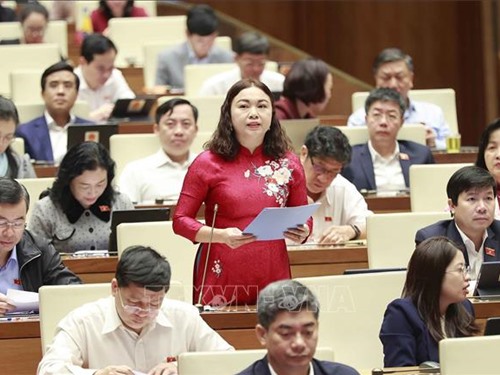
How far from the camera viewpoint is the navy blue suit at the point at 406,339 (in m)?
3.91

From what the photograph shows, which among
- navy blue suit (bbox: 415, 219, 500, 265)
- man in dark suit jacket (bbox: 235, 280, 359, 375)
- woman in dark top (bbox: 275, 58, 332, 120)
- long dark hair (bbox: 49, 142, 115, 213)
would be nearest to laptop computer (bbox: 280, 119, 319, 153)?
woman in dark top (bbox: 275, 58, 332, 120)

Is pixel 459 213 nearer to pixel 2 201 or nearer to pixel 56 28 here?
pixel 2 201

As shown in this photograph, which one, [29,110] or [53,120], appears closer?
[53,120]

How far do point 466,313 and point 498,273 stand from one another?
49cm

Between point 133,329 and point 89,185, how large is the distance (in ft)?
4.37

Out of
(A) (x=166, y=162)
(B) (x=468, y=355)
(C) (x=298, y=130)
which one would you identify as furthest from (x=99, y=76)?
(B) (x=468, y=355)

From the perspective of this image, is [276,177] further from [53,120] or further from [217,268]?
[53,120]

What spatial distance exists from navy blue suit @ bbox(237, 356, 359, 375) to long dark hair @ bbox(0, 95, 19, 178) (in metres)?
2.62

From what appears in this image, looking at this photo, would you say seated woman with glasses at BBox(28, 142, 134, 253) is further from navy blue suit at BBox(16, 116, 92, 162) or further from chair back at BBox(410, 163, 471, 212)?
navy blue suit at BBox(16, 116, 92, 162)

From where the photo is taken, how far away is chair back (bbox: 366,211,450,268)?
4.96 meters

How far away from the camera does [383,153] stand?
6473 mm

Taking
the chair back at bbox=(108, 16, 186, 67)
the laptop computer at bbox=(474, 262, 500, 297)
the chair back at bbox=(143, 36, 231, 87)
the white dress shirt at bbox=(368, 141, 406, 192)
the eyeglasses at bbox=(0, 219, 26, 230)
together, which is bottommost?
the laptop computer at bbox=(474, 262, 500, 297)

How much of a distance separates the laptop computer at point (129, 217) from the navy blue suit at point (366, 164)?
1.32 meters

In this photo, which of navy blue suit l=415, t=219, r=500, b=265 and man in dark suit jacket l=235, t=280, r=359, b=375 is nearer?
man in dark suit jacket l=235, t=280, r=359, b=375
